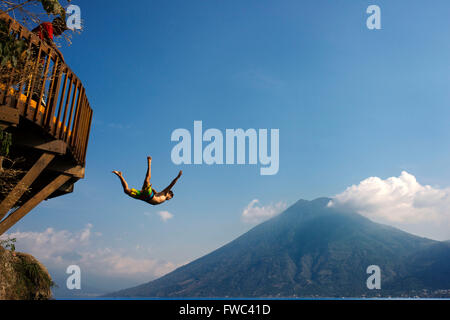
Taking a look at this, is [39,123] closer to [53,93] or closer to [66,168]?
[53,93]

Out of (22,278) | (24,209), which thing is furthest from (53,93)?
(22,278)

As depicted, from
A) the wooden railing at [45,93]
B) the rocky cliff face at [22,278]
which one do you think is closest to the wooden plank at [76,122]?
the wooden railing at [45,93]

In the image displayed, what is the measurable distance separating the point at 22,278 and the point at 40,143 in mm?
8930

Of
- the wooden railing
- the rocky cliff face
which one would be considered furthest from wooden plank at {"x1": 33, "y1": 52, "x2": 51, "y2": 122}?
the rocky cliff face

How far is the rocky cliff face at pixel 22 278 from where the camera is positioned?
47.7 feet

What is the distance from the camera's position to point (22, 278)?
15805 mm

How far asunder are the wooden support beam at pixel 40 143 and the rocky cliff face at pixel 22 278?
7113mm

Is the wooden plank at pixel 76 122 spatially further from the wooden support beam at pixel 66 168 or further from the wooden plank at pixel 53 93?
the wooden plank at pixel 53 93

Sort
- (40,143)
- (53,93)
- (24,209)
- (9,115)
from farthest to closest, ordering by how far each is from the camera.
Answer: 1. (24,209)
2. (40,143)
3. (53,93)
4. (9,115)

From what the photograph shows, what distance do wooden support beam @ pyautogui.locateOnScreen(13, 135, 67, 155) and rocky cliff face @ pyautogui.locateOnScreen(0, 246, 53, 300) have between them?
7113mm

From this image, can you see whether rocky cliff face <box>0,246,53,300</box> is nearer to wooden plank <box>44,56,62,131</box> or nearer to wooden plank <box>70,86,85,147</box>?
wooden plank <box>70,86,85,147</box>
